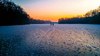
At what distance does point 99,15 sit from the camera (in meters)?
174

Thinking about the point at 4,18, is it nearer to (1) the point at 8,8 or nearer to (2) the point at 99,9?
(1) the point at 8,8

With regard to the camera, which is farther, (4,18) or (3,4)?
(3,4)

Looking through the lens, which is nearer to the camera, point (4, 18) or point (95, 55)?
point (95, 55)

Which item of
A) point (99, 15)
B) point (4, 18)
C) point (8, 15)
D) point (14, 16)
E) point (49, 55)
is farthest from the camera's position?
point (99, 15)

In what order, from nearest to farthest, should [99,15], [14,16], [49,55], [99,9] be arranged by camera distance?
1. [49,55]
2. [14,16]
3. [99,15]
4. [99,9]

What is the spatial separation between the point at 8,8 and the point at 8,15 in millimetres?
8645

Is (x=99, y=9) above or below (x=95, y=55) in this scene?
above

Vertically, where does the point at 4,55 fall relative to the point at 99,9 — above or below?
below

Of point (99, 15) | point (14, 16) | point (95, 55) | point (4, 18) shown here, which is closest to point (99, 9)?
point (99, 15)

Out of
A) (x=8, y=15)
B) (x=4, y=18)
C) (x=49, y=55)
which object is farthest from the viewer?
(x=8, y=15)

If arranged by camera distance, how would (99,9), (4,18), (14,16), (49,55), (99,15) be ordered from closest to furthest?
(49,55), (4,18), (14,16), (99,15), (99,9)

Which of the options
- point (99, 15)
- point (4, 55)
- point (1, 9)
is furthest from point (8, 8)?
point (4, 55)

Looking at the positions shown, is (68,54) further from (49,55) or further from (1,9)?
(1,9)

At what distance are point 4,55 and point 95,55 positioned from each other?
10.2 metres
